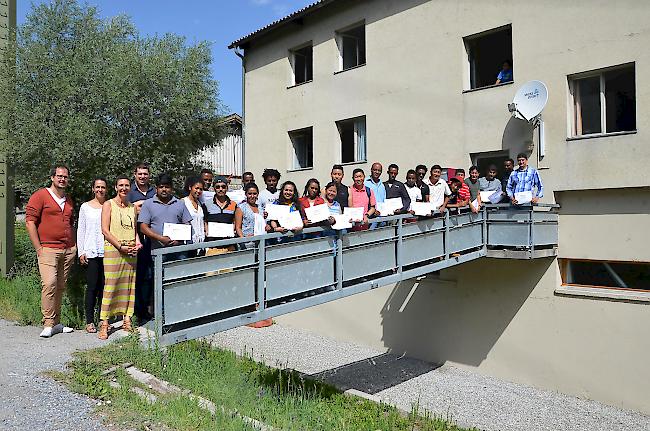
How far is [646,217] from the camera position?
898cm

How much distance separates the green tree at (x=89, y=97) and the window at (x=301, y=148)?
3.25 metres

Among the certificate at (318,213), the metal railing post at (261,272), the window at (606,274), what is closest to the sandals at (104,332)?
the metal railing post at (261,272)

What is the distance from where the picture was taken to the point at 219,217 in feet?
19.9

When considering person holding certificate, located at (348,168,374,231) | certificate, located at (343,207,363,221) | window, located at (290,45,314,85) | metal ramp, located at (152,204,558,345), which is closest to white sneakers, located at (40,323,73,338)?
metal ramp, located at (152,204,558,345)

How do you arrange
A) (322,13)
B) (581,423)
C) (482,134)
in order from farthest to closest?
1. (322,13)
2. (482,134)
3. (581,423)

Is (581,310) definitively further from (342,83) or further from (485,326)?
(342,83)

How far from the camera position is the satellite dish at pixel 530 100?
9430 millimetres

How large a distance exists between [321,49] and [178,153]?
4.58 meters

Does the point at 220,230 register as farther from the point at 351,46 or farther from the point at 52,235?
the point at 351,46

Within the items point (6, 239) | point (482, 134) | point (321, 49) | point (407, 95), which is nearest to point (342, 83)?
point (321, 49)

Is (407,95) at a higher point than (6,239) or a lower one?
higher

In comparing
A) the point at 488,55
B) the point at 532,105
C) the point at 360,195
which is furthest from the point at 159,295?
the point at 488,55

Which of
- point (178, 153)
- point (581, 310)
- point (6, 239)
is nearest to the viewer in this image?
point (581, 310)

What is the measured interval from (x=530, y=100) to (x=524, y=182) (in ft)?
5.25
